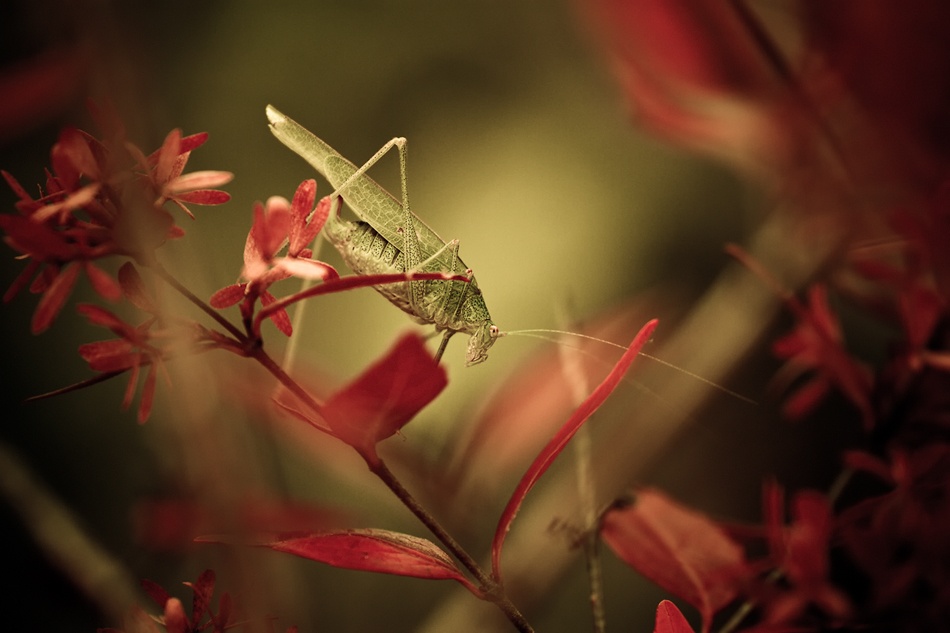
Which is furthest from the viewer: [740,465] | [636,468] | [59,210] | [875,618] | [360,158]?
[740,465]

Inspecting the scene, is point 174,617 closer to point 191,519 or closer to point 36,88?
point 191,519

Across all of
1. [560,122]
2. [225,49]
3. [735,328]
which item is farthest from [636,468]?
[225,49]

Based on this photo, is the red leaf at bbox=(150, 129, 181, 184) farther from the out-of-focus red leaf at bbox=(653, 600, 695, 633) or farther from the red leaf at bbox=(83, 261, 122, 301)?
the out-of-focus red leaf at bbox=(653, 600, 695, 633)

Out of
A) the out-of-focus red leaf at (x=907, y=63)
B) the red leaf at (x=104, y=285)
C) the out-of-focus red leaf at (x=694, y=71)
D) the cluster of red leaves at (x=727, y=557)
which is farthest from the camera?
the out-of-focus red leaf at (x=694, y=71)

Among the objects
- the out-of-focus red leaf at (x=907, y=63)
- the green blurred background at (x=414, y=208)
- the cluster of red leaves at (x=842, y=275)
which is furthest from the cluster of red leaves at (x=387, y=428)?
the out-of-focus red leaf at (x=907, y=63)

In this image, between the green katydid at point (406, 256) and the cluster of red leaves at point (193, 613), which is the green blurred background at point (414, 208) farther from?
the cluster of red leaves at point (193, 613)

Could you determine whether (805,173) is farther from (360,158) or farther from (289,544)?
→ (289,544)
